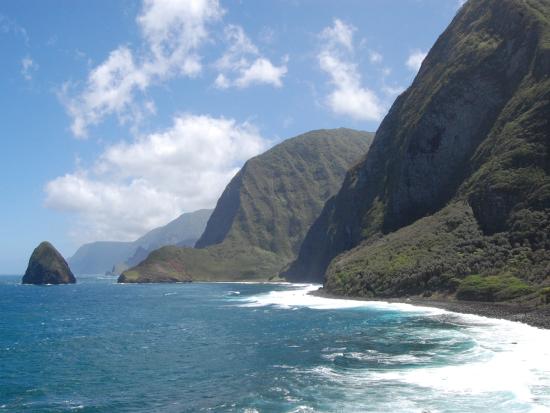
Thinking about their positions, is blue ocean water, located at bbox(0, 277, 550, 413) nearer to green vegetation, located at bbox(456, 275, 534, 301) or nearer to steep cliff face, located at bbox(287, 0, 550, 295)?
green vegetation, located at bbox(456, 275, 534, 301)

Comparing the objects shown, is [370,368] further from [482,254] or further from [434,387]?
[482,254]

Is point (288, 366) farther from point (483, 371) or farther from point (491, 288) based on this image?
point (491, 288)

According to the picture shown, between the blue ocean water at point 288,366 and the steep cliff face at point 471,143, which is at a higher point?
the steep cliff face at point 471,143

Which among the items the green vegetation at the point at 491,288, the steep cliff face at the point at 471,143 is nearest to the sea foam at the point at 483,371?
the green vegetation at the point at 491,288

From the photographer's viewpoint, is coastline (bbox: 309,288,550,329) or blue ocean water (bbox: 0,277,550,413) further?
coastline (bbox: 309,288,550,329)

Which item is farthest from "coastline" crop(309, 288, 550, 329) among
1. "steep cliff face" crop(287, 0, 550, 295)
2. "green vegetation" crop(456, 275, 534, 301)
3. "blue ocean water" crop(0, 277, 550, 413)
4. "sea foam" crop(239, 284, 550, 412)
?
"steep cliff face" crop(287, 0, 550, 295)

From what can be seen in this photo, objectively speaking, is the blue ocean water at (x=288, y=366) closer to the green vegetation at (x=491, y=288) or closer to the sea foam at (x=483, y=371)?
the sea foam at (x=483, y=371)
